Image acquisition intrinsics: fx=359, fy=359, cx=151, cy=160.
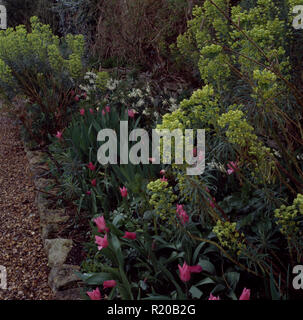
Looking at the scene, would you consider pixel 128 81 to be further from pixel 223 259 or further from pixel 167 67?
pixel 223 259

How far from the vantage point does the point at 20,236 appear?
2770 mm

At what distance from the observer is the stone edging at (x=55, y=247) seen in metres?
2.11

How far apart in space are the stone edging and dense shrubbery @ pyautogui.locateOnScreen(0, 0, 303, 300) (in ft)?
0.34

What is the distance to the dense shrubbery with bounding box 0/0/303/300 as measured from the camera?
56.8 inches

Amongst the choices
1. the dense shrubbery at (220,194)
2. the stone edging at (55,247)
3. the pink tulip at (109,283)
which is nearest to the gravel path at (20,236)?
the stone edging at (55,247)

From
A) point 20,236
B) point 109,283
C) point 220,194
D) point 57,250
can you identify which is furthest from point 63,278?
point 220,194

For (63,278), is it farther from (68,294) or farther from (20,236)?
(20,236)

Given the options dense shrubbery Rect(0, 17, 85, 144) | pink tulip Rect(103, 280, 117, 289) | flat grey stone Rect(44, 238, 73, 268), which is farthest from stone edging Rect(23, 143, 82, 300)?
dense shrubbery Rect(0, 17, 85, 144)

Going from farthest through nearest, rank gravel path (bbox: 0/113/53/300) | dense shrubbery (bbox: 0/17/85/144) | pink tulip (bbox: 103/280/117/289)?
1. dense shrubbery (bbox: 0/17/85/144)
2. gravel path (bbox: 0/113/53/300)
3. pink tulip (bbox: 103/280/117/289)

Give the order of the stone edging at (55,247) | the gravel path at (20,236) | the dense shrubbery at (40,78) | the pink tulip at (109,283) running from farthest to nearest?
1. the dense shrubbery at (40,78)
2. the gravel path at (20,236)
3. the stone edging at (55,247)
4. the pink tulip at (109,283)

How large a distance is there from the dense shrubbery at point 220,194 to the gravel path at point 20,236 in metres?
0.39

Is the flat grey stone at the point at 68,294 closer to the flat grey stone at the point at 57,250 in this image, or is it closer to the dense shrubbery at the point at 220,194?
the dense shrubbery at the point at 220,194

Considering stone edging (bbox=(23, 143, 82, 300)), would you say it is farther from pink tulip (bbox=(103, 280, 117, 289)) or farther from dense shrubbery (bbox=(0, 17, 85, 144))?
dense shrubbery (bbox=(0, 17, 85, 144))
